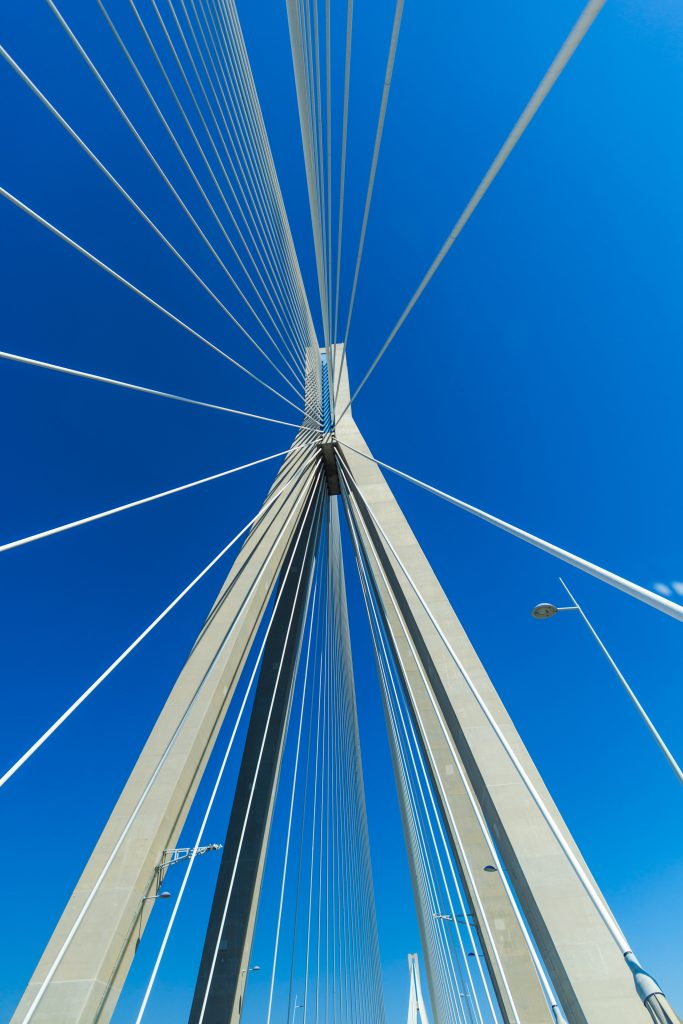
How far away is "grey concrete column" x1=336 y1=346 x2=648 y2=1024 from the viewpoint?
4242 millimetres

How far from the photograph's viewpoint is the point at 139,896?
5.83 metres

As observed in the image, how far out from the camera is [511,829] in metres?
5.49

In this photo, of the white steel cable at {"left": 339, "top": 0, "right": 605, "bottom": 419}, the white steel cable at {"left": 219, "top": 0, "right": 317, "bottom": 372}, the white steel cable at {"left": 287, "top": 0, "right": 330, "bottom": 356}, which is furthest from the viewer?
the white steel cable at {"left": 219, "top": 0, "right": 317, "bottom": 372}

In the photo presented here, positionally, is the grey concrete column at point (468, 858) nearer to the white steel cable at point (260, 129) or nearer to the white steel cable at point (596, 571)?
the white steel cable at point (596, 571)

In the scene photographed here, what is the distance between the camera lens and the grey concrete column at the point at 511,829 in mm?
4242

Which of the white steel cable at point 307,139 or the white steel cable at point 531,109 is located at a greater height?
the white steel cable at point 307,139

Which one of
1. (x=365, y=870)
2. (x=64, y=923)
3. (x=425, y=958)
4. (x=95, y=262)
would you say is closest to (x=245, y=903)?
(x=425, y=958)

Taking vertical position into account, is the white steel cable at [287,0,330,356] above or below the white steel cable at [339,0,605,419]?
above

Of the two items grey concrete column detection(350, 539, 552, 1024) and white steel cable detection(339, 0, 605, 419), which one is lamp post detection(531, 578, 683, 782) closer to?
grey concrete column detection(350, 539, 552, 1024)

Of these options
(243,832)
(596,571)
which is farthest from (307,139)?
(243,832)

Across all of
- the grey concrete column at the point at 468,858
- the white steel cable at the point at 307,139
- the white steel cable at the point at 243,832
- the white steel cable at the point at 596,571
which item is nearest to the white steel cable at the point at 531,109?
the white steel cable at the point at 596,571

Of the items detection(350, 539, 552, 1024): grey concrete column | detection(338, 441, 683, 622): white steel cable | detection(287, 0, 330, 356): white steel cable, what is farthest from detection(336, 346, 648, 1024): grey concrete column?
detection(287, 0, 330, 356): white steel cable

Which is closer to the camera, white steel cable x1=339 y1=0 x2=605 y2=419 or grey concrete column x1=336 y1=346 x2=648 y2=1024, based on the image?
white steel cable x1=339 y1=0 x2=605 y2=419

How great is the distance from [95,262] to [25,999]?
20.8 ft
